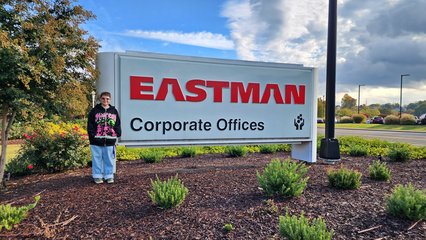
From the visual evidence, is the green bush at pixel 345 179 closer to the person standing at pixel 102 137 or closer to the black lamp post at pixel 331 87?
the black lamp post at pixel 331 87

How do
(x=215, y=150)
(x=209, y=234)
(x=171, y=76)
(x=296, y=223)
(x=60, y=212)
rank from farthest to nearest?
(x=215, y=150), (x=171, y=76), (x=60, y=212), (x=209, y=234), (x=296, y=223)

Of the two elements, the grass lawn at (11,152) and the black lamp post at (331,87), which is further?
the grass lawn at (11,152)

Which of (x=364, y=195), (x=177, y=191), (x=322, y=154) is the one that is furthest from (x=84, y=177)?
(x=322, y=154)

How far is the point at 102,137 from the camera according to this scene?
4867 mm

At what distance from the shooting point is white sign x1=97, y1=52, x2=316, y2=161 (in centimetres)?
556

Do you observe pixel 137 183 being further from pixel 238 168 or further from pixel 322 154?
pixel 322 154

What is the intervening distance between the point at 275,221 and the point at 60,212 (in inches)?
99.8

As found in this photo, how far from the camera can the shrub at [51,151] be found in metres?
5.88

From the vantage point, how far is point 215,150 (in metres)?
9.31

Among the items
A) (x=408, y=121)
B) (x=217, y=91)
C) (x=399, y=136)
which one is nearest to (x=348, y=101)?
(x=408, y=121)

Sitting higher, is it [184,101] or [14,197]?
[184,101]

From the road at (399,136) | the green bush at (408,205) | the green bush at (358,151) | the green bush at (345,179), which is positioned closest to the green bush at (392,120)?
the road at (399,136)

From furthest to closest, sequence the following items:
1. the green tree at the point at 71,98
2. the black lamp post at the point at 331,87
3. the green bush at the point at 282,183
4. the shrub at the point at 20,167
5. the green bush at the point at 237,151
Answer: the green bush at the point at 237,151 → the black lamp post at the point at 331,87 → the shrub at the point at 20,167 → the green tree at the point at 71,98 → the green bush at the point at 282,183

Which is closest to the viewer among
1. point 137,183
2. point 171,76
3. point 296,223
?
point 296,223
